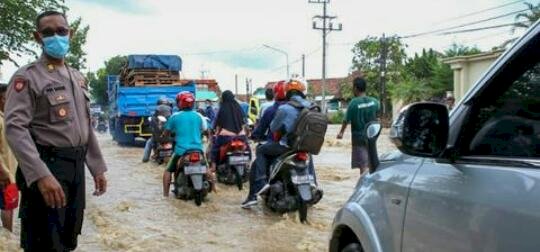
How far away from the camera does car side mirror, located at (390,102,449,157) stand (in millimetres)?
2270

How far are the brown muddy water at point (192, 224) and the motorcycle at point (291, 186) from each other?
0.17m

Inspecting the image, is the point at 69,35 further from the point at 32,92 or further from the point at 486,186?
the point at 486,186

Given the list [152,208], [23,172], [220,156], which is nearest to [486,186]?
[23,172]

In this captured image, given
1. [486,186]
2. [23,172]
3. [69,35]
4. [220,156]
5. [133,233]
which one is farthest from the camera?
A: [220,156]

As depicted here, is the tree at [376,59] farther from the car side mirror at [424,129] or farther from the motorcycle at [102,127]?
the car side mirror at [424,129]

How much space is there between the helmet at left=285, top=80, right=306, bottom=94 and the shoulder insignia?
16.1 feet

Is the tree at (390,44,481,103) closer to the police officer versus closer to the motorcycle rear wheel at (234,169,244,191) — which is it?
the motorcycle rear wheel at (234,169,244,191)

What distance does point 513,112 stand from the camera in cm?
222

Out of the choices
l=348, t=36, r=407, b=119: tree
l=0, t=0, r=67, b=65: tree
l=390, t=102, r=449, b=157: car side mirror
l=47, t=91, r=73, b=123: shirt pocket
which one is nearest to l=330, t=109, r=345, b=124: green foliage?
l=348, t=36, r=407, b=119: tree

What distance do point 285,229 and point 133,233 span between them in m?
1.64

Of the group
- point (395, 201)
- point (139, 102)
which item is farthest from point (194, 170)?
point (139, 102)

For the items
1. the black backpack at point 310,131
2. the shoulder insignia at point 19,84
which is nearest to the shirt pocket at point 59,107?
the shoulder insignia at point 19,84

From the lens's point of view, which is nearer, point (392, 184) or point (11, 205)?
point (392, 184)

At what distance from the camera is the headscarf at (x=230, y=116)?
9.91 m
